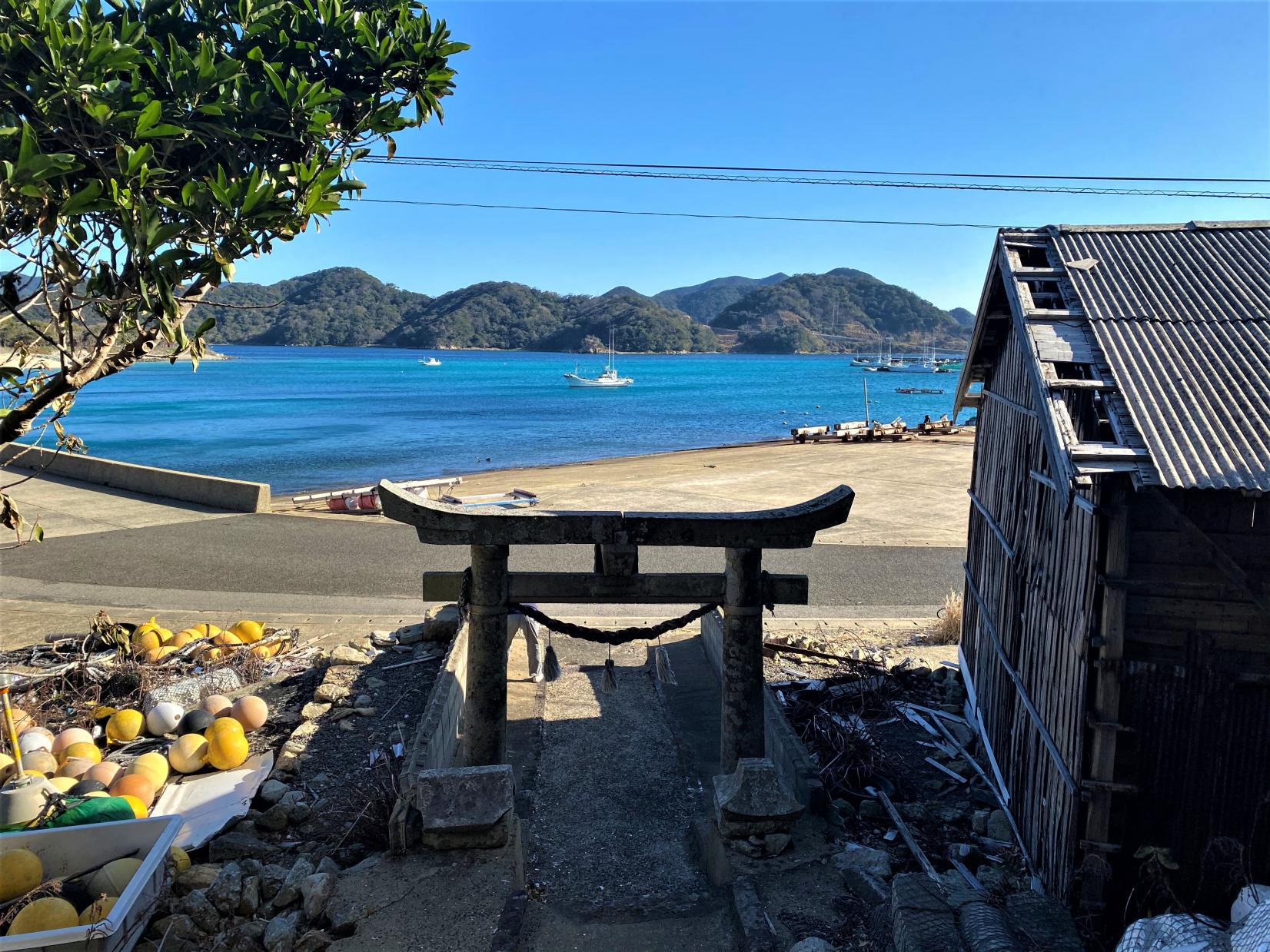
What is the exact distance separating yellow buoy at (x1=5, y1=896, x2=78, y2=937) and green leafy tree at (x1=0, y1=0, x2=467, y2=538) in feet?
8.60

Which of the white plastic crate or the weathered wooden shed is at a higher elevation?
the weathered wooden shed

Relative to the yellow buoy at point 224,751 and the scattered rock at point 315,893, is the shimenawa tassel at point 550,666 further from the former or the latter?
the scattered rock at point 315,893

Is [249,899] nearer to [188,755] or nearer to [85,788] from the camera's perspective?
[85,788]

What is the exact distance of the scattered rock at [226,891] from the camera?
5305mm

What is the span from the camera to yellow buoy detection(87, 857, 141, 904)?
16.8 ft

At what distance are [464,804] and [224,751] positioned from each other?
3.24 m

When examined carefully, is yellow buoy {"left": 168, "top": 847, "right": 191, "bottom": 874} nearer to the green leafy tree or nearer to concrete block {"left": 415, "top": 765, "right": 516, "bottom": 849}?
concrete block {"left": 415, "top": 765, "right": 516, "bottom": 849}

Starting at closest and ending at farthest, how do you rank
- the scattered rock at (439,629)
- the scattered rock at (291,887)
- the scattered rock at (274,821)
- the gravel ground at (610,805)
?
the scattered rock at (291,887), the gravel ground at (610,805), the scattered rock at (274,821), the scattered rock at (439,629)

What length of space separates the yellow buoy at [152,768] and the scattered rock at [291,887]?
2.39 metres

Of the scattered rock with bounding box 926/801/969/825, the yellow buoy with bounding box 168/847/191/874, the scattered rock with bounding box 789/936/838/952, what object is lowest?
the scattered rock with bounding box 926/801/969/825

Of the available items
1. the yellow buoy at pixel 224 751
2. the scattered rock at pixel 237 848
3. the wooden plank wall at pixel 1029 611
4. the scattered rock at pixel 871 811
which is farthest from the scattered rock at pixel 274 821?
the wooden plank wall at pixel 1029 611

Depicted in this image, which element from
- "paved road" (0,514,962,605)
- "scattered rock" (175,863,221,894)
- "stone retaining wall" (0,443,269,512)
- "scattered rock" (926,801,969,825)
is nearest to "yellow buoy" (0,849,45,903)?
"scattered rock" (175,863,221,894)

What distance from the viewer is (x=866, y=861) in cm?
592

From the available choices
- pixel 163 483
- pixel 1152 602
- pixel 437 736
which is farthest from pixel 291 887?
pixel 163 483
